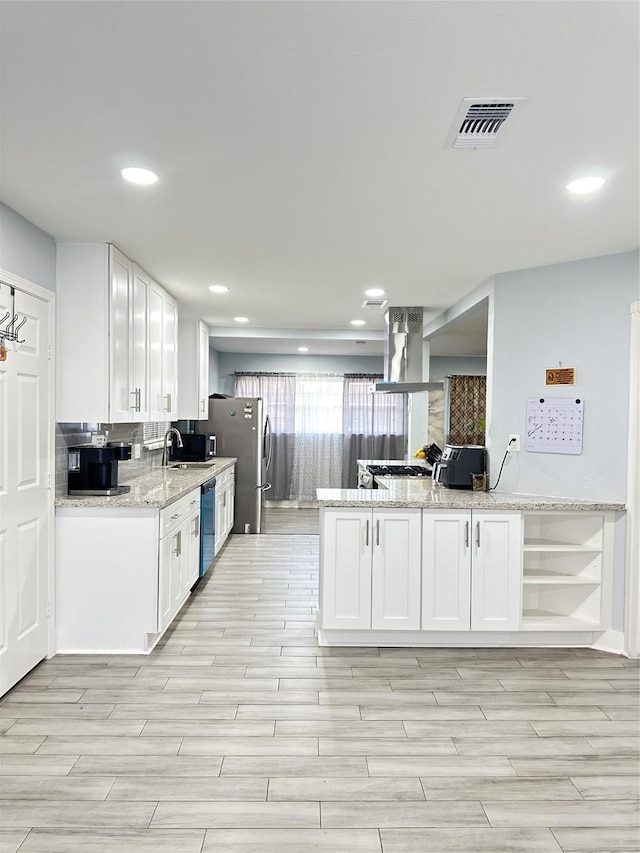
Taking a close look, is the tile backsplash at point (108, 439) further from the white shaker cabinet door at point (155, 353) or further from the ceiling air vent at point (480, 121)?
the ceiling air vent at point (480, 121)

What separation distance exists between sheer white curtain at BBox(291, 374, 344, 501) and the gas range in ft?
9.83

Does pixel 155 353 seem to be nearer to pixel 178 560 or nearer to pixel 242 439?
pixel 178 560

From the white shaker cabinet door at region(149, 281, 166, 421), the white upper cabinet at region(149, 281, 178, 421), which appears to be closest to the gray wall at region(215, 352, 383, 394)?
the white upper cabinet at region(149, 281, 178, 421)

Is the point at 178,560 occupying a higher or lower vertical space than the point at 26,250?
lower

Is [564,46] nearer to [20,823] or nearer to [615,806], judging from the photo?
[615,806]

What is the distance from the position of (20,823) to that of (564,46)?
3003 millimetres

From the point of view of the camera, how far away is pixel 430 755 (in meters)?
2.43

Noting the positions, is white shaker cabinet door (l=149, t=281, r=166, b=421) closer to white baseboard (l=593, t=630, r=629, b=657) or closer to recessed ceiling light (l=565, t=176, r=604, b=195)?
recessed ceiling light (l=565, t=176, r=604, b=195)

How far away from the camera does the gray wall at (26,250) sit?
9.32 ft

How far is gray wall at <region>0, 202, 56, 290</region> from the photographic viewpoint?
9.32ft

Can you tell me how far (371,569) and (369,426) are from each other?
18.4 ft

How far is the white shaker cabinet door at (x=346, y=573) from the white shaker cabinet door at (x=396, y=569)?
0.15ft

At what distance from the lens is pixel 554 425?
3.79 metres

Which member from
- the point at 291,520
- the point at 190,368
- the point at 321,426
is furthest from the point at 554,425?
the point at 321,426
